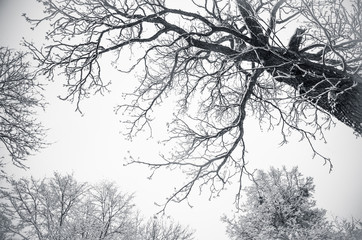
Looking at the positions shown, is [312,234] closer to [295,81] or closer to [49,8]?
[295,81]

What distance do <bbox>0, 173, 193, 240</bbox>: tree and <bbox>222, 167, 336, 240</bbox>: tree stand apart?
4.02m

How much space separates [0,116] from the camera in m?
5.87

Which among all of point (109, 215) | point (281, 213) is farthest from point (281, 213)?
point (109, 215)

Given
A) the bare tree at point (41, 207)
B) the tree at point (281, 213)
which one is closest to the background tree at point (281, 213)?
the tree at point (281, 213)

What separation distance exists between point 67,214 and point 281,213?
1061cm

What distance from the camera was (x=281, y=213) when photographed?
37.0 ft

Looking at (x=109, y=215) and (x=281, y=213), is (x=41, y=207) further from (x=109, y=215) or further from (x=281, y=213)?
(x=281, y=213)

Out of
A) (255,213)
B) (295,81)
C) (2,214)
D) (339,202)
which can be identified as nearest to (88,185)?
(2,214)

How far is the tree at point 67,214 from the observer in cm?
984

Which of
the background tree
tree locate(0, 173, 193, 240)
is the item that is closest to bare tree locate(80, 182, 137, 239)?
tree locate(0, 173, 193, 240)

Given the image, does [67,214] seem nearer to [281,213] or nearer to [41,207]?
[41,207]

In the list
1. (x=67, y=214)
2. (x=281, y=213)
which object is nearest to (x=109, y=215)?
(x=67, y=214)

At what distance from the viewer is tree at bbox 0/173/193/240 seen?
9.84 m

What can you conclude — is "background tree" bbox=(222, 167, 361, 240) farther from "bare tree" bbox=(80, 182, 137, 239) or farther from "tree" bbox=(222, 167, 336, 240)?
"bare tree" bbox=(80, 182, 137, 239)
